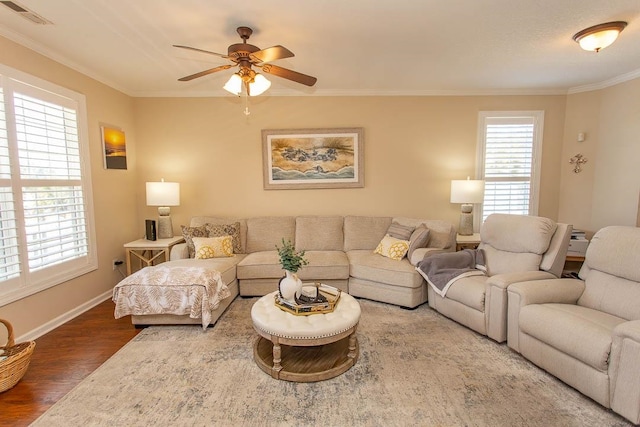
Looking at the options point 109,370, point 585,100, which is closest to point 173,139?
point 109,370

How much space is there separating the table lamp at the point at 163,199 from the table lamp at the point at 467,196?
12.2 ft

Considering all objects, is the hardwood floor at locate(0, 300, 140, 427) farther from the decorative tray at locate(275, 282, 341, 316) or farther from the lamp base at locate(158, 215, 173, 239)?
the decorative tray at locate(275, 282, 341, 316)

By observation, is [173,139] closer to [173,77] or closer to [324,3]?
[173,77]

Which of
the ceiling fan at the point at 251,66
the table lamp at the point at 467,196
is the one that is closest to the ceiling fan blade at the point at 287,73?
the ceiling fan at the point at 251,66

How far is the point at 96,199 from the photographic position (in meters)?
3.65

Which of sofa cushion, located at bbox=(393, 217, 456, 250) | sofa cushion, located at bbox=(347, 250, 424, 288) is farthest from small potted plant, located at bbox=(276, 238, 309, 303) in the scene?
sofa cushion, located at bbox=(393, 217, 456, 250)

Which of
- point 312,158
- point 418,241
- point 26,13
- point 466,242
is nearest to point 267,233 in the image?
point 312,158

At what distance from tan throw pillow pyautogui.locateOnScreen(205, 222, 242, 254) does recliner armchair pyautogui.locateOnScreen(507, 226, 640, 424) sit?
121 inches

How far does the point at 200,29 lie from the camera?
8.48 ft

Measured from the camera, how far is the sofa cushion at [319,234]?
167 inches

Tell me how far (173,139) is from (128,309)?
2.52 metres

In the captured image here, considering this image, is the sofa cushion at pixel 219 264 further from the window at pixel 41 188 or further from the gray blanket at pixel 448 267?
the gray blanket at pixel 448 267

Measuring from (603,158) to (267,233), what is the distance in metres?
4.63

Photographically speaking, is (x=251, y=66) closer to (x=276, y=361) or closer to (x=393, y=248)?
(x=276, y=361)
